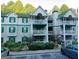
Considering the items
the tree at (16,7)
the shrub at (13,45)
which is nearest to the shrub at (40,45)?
the shrub at (13,45)

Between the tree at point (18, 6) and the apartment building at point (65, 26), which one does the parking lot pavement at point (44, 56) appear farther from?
the tree at point (18, 6)

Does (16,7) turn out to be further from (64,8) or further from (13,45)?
(64,8)

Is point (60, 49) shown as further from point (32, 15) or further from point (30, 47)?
point (32, 15)

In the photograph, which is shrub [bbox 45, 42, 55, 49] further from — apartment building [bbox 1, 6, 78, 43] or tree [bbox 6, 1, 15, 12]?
tree [bbox 6, 1, 15, 12]

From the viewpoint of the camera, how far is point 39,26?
189 cm

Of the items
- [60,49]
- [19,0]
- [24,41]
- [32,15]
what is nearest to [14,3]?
[19,0]

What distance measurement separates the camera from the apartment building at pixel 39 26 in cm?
185

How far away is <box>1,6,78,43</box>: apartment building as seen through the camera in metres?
1.85

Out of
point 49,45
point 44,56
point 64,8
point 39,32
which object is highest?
point 64,8

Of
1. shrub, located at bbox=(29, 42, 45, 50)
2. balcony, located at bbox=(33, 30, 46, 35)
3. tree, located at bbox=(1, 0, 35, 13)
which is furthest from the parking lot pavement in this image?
tree, located at bbox=(1, 0, 35, 13)

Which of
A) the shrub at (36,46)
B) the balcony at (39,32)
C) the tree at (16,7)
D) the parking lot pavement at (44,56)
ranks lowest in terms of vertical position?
the parking lot pavement at (44,56)

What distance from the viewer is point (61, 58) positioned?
1891 mm

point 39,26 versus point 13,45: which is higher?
point 39,26

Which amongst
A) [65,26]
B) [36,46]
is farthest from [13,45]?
[65,26]
